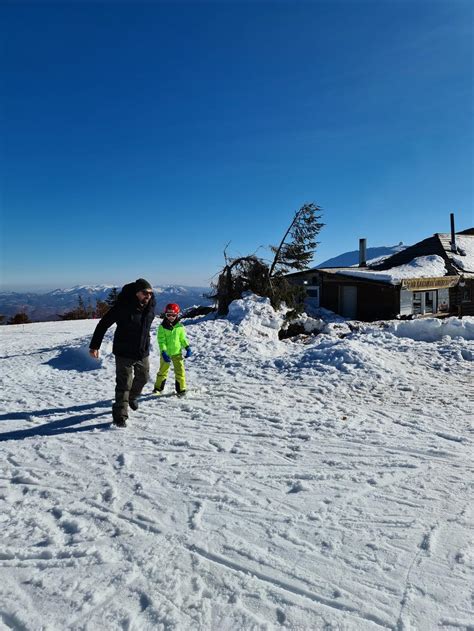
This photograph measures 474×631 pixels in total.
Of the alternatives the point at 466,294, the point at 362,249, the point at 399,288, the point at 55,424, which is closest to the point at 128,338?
the point at 55,424

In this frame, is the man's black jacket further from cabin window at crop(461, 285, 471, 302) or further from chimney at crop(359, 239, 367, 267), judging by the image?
chimney at crop(359, 239, 367, 267)

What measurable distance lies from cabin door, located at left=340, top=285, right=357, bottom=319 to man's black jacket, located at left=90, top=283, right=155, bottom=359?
1851cm

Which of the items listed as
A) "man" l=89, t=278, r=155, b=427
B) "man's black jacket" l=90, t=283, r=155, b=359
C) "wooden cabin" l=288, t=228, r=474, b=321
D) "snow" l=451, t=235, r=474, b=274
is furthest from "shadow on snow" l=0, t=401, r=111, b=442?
"snow" l=451, t=235, r=474, b=274

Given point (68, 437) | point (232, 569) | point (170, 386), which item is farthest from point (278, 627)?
point (170, 386)

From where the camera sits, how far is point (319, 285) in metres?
23.4

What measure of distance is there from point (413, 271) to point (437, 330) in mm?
13262

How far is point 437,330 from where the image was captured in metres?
10.1

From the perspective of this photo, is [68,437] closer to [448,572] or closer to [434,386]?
[448,572]

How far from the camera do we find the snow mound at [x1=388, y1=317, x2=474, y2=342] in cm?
991

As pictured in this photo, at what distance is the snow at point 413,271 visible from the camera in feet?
65.9

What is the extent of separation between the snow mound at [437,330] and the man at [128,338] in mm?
7834

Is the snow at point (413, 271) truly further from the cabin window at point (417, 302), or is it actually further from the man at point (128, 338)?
the man at point (128, 338)

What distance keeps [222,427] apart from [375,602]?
3174mm

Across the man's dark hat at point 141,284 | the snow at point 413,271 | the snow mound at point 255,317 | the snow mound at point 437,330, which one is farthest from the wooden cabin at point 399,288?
the man's dark hat at point 141,284
